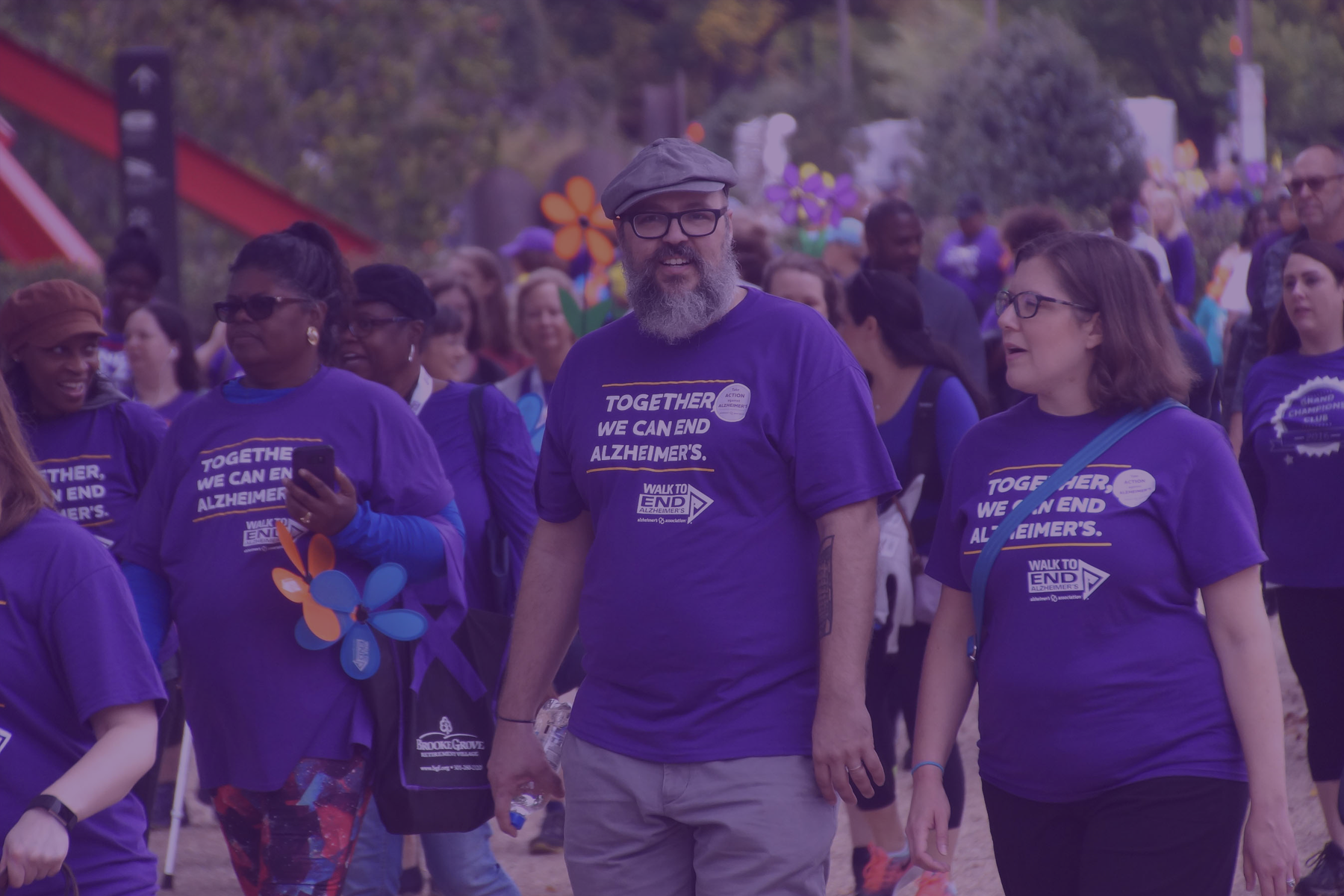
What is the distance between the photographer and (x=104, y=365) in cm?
739

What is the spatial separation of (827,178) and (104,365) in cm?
719

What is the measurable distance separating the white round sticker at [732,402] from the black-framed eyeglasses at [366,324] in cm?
187

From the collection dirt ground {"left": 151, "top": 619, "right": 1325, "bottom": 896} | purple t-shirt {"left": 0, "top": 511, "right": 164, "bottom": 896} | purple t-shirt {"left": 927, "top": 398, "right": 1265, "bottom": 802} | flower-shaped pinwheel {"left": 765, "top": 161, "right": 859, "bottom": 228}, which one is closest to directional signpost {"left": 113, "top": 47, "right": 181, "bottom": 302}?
flower-shaped pinwheel {"left": 765, "top": 161, "right": 859, "bottom": 228}

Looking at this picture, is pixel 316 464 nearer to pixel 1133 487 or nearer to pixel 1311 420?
pixel 1133 487

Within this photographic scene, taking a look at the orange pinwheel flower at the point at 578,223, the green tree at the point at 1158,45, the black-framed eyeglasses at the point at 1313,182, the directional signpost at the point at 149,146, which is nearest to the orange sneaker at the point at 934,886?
the black-framed eyeglasses at the point at 1313,182

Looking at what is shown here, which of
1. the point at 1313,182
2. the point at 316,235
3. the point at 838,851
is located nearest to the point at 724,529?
the point at 316,235

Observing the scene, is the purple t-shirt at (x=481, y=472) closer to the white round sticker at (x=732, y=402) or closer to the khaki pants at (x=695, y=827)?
the khaki pants at (x=695, y=827)

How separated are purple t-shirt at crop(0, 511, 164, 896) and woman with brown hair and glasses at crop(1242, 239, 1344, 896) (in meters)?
3.69

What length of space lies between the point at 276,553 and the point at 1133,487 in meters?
1.90

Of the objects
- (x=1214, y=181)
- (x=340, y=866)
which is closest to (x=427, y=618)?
(x=340, y=866)

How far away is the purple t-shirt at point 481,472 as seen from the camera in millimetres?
4957

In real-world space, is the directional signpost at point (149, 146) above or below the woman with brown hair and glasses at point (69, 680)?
above

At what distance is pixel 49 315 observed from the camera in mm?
4559

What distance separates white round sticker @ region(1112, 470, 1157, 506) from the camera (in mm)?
3111
